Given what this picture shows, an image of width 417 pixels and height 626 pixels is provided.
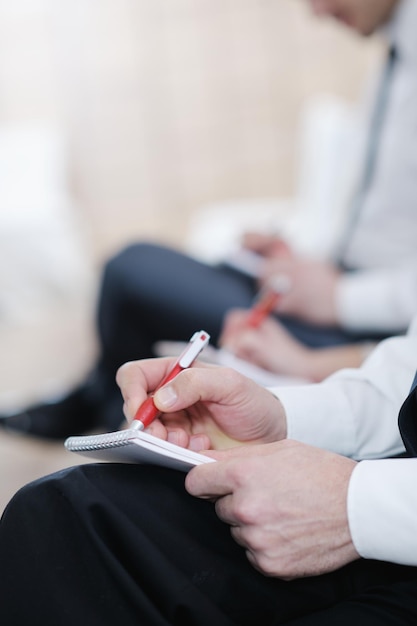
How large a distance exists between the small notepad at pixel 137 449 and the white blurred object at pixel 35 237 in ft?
5.72

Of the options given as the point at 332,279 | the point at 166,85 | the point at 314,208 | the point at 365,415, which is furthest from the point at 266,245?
the point at 166,85

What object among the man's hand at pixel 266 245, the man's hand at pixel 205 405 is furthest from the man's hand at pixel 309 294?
the man's hand at pixel 205 405

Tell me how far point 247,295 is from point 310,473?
2.30ft

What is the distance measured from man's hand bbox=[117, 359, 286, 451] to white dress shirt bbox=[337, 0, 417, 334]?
56cm

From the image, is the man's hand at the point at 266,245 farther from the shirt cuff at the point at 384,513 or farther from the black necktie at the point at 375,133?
the shirt cuff at the point at 384,513

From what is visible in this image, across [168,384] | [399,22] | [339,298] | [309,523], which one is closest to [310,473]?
[309,523]

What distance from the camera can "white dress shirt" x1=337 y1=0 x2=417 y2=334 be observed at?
4.02ft

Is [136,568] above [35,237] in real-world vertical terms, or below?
above

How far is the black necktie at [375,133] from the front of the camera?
135 cm

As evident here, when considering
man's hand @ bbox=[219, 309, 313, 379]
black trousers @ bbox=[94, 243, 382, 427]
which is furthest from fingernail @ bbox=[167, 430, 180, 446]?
black trousers @ bbox=[94, 243, 382, 427]

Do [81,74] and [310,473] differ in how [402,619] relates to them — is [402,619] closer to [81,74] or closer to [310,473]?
[310,473]

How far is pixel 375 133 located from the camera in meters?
1.37

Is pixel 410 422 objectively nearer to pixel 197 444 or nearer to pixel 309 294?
pixel 197 444

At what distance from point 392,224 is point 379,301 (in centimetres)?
18
